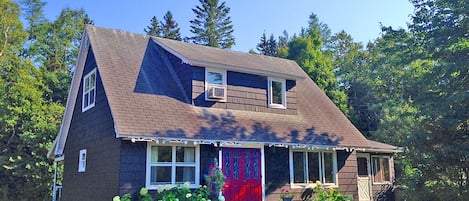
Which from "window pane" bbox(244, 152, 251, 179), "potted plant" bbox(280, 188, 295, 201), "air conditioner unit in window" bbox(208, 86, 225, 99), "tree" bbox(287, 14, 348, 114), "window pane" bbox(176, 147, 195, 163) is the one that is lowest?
"potted plant" bbox(280, 188, 295, 201)

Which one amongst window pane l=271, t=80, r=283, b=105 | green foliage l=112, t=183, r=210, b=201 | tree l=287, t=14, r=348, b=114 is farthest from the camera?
tree l=287, t=14, r=348, b=114

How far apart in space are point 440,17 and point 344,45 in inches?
988

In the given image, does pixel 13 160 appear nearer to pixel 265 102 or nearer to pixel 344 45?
pixel 265 102

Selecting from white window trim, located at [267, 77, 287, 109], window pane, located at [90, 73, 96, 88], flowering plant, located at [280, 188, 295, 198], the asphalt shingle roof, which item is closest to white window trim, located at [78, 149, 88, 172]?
window pane, located at [90, 73, 96, 88]

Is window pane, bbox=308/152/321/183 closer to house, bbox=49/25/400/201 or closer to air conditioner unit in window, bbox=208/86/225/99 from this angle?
house, bbox=49/25/400/201

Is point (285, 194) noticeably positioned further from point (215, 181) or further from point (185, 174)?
point (185, 174)

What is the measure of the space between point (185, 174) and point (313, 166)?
15.7 ft

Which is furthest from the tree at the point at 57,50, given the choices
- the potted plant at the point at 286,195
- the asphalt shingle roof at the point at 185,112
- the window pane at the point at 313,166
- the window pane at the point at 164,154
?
the potted plant at the point at 286,195

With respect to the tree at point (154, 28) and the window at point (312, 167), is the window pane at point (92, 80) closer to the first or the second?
the window at point (312, 167)

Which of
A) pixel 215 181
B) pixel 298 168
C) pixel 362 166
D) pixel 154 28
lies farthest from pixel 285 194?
pixel 154 28

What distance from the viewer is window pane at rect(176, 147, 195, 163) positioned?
10719 mm

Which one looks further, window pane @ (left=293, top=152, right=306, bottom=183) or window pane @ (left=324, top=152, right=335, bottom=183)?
window pane @ (left=324, top=152, right=335, bottom=183)

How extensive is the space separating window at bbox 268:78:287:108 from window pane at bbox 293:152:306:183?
1.97m

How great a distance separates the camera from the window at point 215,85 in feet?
40.8
